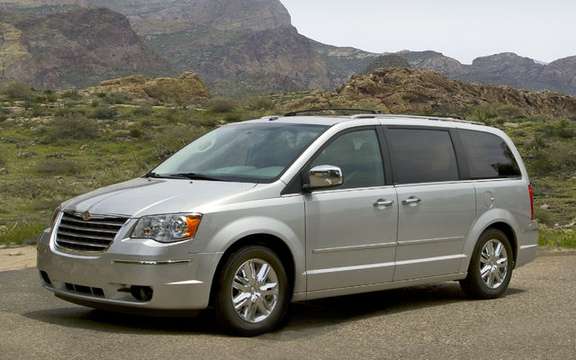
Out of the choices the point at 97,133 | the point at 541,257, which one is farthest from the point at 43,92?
the point at 541,257

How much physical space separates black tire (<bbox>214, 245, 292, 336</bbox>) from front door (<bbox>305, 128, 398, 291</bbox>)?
0.34 meters

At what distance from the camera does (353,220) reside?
8391mm

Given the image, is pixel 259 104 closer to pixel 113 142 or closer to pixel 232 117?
pixel 232 117

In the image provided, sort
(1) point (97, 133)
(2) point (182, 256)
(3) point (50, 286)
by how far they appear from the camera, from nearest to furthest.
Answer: (2) point (182, 256) → (3) point (50, 286) → (1) point (97, 133)

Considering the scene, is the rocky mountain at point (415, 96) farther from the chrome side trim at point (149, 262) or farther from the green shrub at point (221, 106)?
the chrome side trim at point (149, 262)

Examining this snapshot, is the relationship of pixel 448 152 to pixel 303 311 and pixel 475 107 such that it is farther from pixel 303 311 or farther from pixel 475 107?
pixel 475 107

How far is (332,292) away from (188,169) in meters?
1.57

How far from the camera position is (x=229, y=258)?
752 cm

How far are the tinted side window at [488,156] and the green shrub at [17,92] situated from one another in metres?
43.9

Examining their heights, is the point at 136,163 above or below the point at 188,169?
below

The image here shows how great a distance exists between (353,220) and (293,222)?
67 cm

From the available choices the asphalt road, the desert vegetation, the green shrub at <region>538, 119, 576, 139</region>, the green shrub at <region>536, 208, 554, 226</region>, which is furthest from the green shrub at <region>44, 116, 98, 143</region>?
the asphalt road

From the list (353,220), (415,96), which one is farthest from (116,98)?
(353,220)

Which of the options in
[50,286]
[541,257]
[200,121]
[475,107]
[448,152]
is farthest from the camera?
[475,107]
